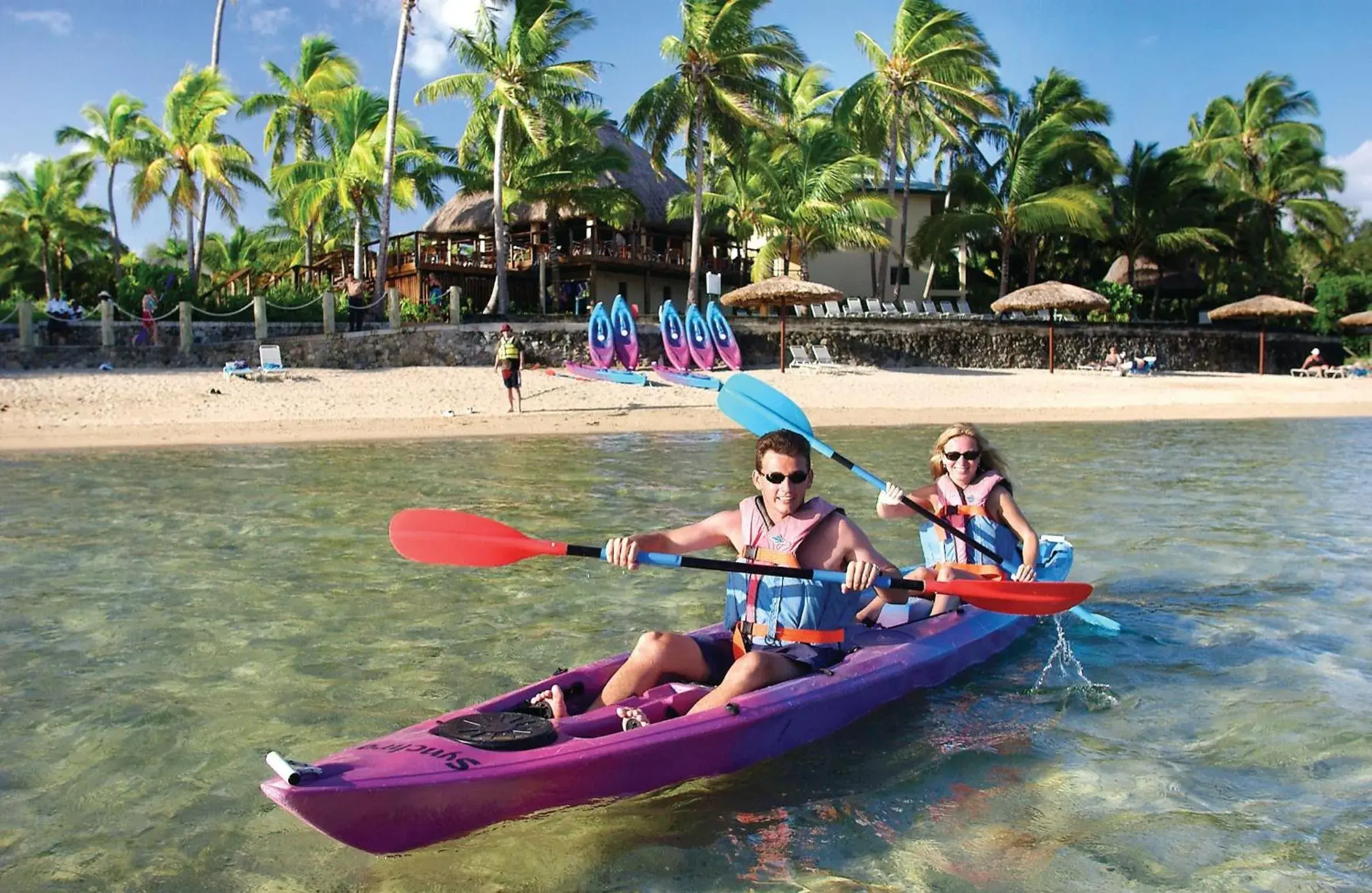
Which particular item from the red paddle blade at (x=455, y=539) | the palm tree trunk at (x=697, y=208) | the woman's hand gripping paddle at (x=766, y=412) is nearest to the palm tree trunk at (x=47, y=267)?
the palm tree trunk at (x=697, y=208)

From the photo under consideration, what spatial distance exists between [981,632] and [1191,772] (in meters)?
1.16

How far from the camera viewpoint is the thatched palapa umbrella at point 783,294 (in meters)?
23.2

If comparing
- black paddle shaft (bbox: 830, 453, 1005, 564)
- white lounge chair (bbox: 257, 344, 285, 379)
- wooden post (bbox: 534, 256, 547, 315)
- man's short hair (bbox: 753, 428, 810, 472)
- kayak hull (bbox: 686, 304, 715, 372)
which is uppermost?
A: wooden post (bbox: 534, 256, 547, 315)

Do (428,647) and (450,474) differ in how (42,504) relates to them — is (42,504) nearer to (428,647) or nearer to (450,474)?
(450,474)

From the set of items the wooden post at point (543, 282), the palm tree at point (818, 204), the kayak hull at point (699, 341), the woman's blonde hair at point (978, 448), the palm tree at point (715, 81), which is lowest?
the woman's blonde hair at point (978, 448)

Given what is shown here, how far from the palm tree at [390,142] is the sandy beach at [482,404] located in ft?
15.6

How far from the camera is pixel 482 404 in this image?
18.5 m

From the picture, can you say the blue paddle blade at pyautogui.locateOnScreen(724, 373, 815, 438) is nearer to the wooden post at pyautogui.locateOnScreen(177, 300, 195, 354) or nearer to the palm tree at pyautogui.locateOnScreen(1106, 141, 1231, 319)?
the wooden post at pyautogui.locateOnScreen(177, 300, 195, 354)

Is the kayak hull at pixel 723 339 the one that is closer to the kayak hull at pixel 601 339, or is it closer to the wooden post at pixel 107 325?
the kayak hull at pixel 601 339

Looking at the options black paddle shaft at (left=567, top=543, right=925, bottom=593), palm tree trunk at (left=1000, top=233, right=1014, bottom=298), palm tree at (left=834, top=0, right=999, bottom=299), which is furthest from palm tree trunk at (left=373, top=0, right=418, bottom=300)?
black paddle shaft at (left=567, top=543, right=925, bottom=593)

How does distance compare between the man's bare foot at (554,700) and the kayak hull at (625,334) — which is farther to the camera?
the kayak hull at (625,334)

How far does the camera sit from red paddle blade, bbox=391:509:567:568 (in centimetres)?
441

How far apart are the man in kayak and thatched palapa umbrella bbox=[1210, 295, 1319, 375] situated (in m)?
26.2

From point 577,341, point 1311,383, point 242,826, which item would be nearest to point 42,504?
point 242,826
